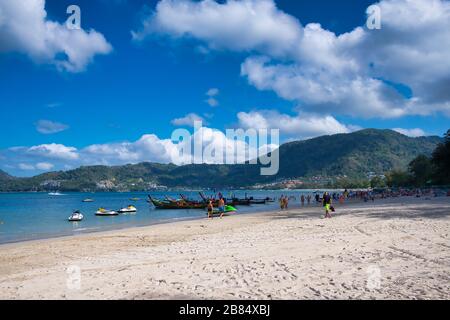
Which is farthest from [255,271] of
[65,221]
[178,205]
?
[178,205]

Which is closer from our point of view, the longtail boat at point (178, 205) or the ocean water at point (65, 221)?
the ocean water at point (65, 221)

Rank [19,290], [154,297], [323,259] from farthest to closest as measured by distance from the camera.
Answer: [323,259]
[19,290]
[154,297]

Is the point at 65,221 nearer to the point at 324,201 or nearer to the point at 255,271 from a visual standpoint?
the point at 324,201

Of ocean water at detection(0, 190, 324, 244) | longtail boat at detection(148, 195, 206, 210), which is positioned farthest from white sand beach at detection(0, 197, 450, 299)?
longtail boat at detection(148, 195, 206, 210)

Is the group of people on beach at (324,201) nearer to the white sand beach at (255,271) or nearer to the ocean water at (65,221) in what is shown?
the ocean water at (65,221)

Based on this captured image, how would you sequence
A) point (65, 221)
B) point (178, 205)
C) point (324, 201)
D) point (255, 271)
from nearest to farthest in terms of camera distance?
1. point (255, 271)
2. point (324, 201)
3. point (65, 221)
4. point (178, 205)

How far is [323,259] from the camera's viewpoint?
30.1 ft

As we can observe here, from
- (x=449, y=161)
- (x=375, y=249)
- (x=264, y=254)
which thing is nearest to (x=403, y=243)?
(x=375, y=249)

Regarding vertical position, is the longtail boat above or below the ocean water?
above

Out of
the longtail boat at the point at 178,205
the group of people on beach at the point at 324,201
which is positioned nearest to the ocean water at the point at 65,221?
the longtail boat at the point at 178,205

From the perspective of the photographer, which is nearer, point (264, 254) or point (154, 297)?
point (154, 297)

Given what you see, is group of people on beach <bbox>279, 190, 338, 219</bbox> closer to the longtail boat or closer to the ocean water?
the ocean water
